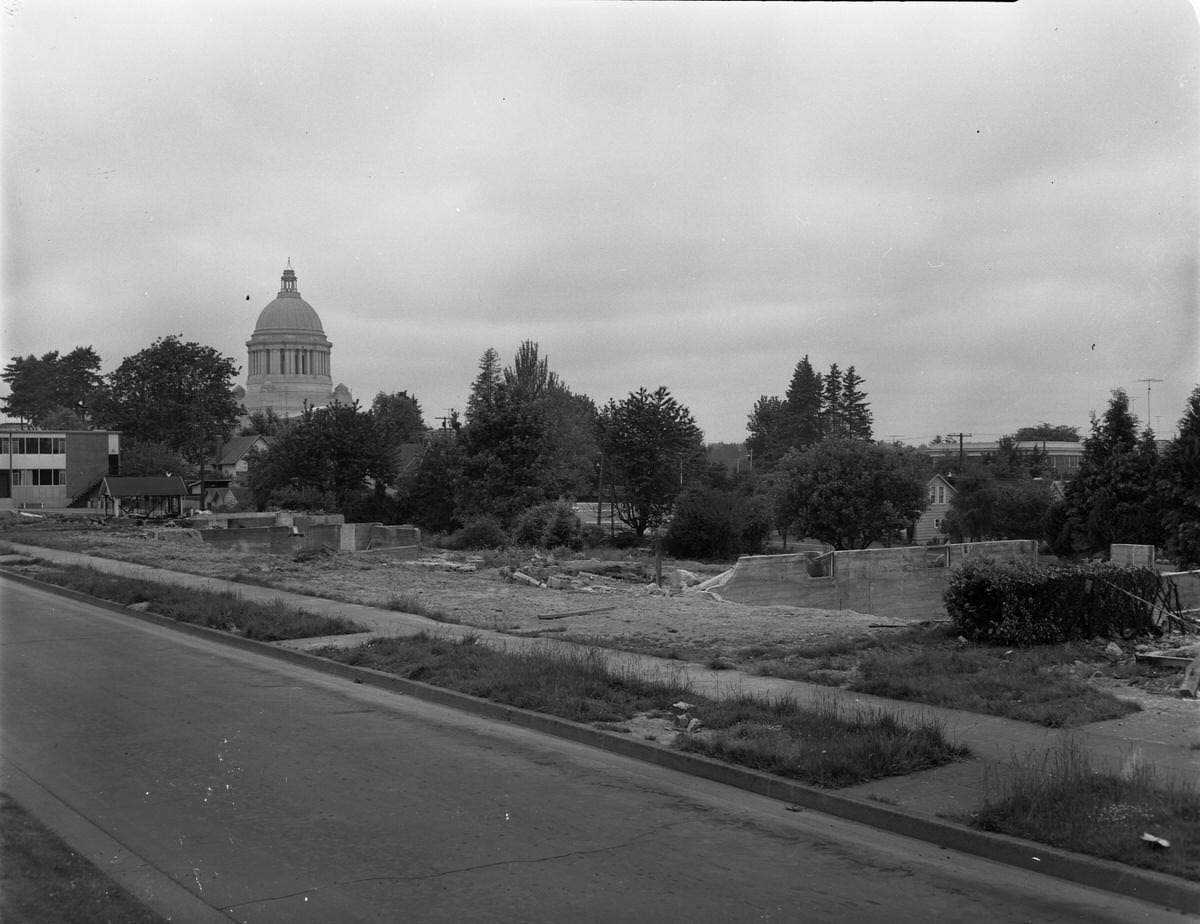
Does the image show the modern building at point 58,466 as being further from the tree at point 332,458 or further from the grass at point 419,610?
the grass at point 419,610

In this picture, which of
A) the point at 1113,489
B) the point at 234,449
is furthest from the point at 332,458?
the point at 234,449

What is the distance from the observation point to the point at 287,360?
137375mm

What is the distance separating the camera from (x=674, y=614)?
20484 millimetres

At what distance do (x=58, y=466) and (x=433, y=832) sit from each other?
302 feet

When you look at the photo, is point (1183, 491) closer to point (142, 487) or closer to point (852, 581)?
point (852, 581)

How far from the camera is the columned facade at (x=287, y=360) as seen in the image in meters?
136

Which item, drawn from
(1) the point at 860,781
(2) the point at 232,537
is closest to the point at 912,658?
(1) the point at 860,781

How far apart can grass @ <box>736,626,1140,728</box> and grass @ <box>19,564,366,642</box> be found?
676 cm

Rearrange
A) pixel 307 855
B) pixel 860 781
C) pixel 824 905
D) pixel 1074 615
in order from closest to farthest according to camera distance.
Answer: pixel 824 905, pixel 307 855, pixel 860 781, pixel 1074 615

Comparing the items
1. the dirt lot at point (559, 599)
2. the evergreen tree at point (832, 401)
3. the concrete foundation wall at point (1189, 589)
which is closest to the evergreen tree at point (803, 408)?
the evergreen tree at point (832, 401)

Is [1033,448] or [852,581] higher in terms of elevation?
[1033,448]

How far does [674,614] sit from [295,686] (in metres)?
8.97

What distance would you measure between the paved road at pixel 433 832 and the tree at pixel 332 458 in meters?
59.6

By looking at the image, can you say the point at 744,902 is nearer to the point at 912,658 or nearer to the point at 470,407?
the point at 912,658
